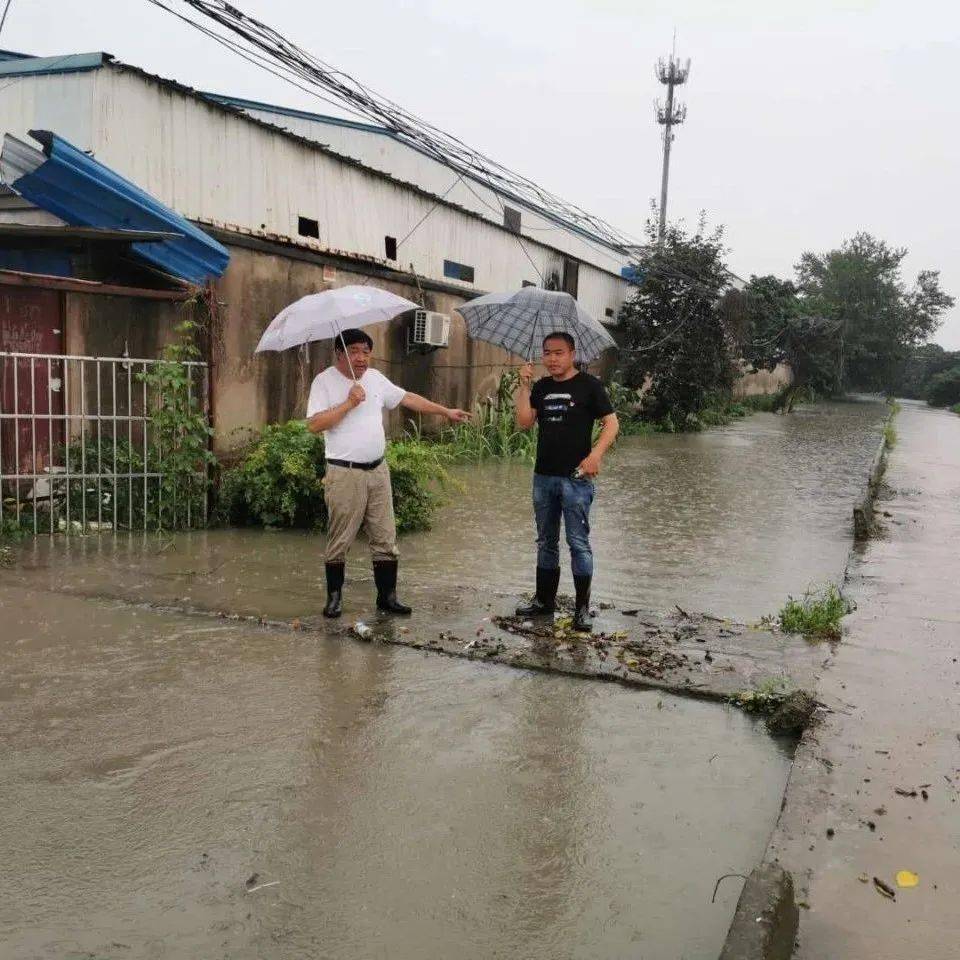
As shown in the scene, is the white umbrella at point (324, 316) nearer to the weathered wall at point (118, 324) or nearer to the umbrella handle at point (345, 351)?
the umbrella handle at point (345, 351)

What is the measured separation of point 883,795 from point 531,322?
3.80 metres

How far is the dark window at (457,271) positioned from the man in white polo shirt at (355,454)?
1009 centimetres

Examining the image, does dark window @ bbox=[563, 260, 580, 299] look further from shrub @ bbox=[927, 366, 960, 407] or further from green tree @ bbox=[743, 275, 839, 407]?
shrub @ bbox=[927, 366, 960, 407]

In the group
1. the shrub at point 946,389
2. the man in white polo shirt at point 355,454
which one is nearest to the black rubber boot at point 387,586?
the man in white polo shirt at point 355,454

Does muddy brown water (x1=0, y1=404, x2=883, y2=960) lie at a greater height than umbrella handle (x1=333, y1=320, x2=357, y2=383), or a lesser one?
lesser

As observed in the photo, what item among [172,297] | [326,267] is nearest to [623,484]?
[326,267]

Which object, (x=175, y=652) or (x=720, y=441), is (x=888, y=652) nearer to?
(x=175, y=652)

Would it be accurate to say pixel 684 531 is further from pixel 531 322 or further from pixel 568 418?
pixel 568 418

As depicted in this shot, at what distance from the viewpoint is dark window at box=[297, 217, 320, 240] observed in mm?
11131

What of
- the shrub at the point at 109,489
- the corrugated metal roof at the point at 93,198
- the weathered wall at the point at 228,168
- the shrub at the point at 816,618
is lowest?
the shrub at the point at 816,618

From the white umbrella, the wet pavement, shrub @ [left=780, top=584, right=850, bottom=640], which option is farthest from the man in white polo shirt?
the wet pavement

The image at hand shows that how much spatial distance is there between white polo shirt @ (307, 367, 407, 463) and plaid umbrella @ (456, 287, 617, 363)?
1156 millimetres

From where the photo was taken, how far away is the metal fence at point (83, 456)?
292 inches

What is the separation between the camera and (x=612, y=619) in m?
5.69
